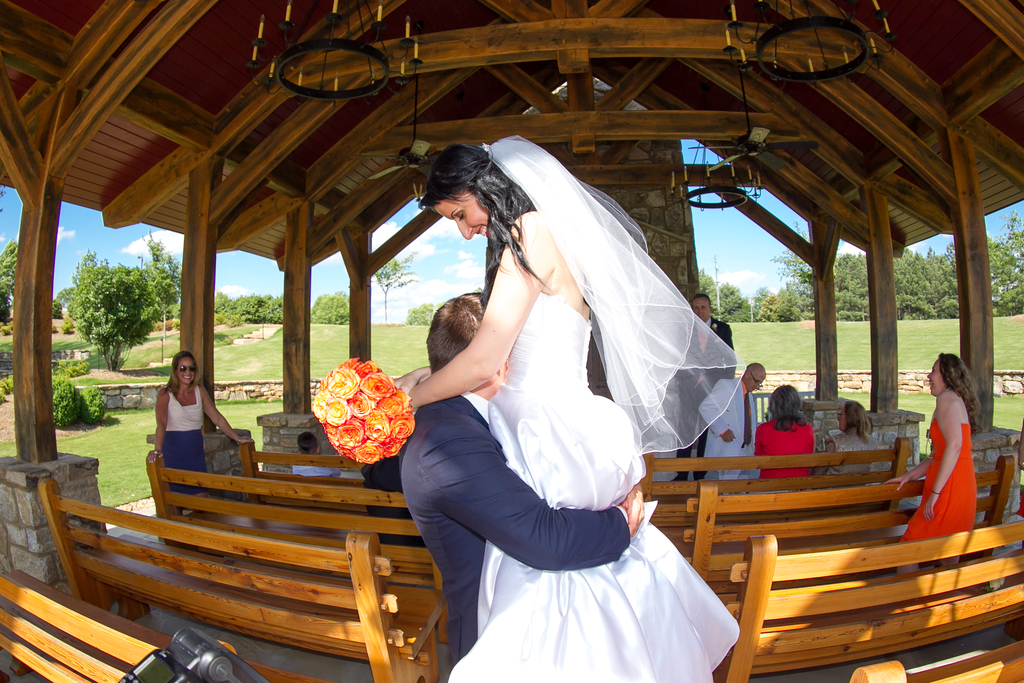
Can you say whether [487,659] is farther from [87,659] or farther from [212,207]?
[212,207]

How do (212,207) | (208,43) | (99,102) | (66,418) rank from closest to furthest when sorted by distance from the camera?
(99,102), (208,43), (212,207), (66,418)

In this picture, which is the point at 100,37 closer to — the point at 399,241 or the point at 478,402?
the point at 478,402

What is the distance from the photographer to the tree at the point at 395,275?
35.1 meters

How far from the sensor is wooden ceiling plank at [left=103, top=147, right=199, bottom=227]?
557cm

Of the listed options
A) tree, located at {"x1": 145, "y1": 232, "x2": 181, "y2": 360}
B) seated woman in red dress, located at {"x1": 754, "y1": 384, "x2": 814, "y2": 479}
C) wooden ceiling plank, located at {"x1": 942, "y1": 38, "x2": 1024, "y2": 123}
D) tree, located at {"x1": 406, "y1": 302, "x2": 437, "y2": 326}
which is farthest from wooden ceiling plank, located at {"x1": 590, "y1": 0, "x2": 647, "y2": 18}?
tree, located at {"x1": 406, "y1": 302, "x2": 437, "y2": 326}

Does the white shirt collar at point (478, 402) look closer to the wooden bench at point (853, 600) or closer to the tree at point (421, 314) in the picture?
the wooden bench at point (853, 600)

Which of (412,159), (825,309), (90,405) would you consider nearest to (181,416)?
(412,159)

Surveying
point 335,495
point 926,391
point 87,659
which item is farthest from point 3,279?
point 926,391

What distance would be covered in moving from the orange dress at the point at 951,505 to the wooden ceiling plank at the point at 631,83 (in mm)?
5762

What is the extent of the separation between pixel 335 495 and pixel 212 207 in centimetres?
412

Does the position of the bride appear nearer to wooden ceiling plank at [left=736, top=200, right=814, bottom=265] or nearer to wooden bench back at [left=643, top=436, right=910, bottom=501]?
wooden bench back at [left=643, top=436, right=910, bottom=501]

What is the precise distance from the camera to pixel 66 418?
493 inches

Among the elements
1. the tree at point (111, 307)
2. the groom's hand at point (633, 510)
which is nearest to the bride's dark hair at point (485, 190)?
the groom's hand at point (633, 510)

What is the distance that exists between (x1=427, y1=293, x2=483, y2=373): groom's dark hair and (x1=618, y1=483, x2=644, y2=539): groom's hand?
507 millimetres
